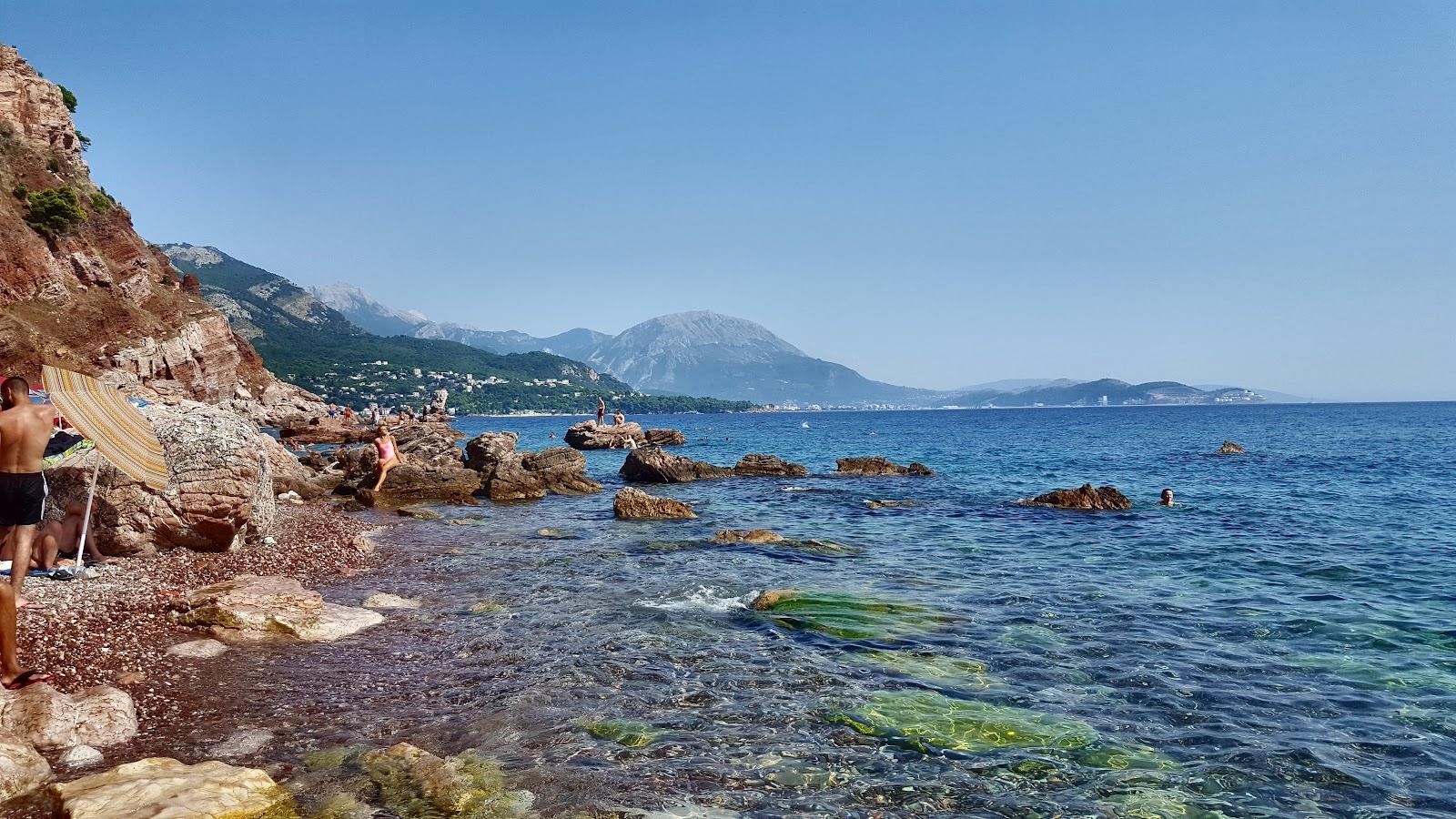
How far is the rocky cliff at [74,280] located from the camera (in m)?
54.4

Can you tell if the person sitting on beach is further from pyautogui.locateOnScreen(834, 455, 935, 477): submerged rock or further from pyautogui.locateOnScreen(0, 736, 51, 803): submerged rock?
pyautogui.locateOnScreen(834, 455, 935, 477): submerged rock

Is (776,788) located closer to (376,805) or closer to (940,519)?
(376,805)

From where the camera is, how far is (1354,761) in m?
8.17

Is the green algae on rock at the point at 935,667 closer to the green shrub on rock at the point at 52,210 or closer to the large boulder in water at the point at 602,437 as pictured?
the large boulder in water at the point at 602,437

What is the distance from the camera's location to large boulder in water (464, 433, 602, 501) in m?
34.5

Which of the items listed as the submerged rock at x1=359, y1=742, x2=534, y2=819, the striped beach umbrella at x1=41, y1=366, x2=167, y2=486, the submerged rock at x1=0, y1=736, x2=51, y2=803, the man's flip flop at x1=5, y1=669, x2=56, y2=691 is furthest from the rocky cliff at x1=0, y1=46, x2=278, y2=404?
the submerged rock at x1=359, y1=742, x2=534, y2=819

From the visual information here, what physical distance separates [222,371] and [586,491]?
63.9 metres

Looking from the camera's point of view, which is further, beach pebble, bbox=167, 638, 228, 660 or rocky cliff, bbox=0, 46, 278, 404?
rocky cliff, bbox=0, 46, 278, 404

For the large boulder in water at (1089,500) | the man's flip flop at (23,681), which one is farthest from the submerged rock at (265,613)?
the large boulder in water at (1089,500)

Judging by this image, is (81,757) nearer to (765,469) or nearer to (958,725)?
(958,725)

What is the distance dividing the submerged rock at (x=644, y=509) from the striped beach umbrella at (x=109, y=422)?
53.4ft

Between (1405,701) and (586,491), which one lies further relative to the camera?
(586,491)

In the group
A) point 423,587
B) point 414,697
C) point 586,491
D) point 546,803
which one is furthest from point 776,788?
point 586,491

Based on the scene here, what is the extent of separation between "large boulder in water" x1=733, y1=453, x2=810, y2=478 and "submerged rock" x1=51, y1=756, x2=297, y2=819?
39.7 metres
